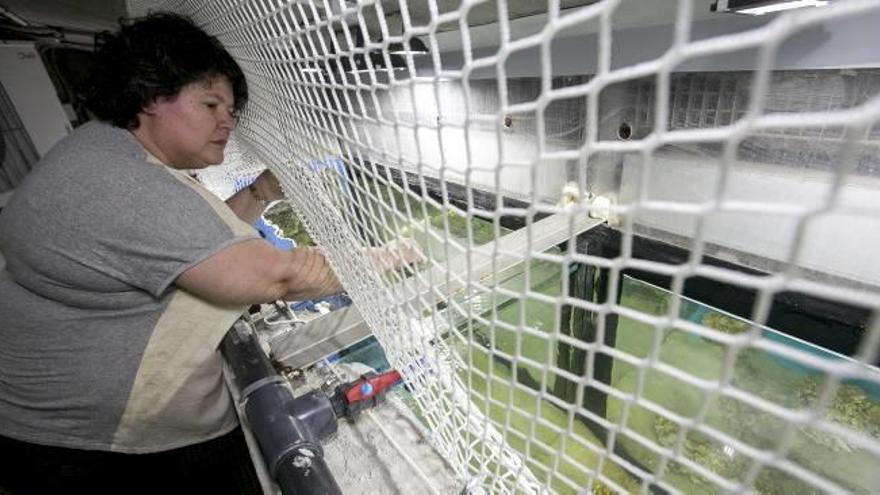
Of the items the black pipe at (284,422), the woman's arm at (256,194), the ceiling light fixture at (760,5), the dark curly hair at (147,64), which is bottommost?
the black pipe at (284,422)

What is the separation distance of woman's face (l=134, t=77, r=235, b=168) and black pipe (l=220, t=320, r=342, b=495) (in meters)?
0.55

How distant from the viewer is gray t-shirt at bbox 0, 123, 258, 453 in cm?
83

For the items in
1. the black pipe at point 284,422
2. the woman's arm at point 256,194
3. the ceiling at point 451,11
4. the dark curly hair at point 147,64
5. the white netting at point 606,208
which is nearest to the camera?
the white netting at point 606,208

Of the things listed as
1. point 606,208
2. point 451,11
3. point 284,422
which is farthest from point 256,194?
point 606,208

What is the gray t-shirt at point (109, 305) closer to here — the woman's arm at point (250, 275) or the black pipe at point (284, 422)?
the woman's arm at point (250, 275)

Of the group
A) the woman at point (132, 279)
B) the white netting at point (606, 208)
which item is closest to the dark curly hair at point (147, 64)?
the woman at point (132, 279)

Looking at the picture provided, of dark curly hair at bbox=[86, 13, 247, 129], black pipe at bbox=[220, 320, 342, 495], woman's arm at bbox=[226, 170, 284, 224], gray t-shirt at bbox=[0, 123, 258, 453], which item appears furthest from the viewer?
woman's arm at bbox=[226, 170, 284, 224]

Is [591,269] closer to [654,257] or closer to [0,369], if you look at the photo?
[654,257]

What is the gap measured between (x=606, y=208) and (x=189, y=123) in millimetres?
1201

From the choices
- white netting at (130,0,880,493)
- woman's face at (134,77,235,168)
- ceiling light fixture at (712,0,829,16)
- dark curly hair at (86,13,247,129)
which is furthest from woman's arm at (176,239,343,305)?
ceiling light fixture at (712,0,829,16)

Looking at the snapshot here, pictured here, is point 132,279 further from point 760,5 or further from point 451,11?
point 760,5

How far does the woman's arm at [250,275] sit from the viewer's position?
0.86 meters

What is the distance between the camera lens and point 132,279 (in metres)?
0.88

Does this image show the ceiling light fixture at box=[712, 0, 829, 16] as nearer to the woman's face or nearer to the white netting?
the white netting
